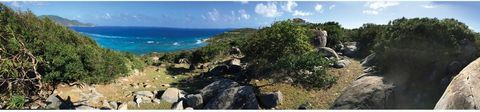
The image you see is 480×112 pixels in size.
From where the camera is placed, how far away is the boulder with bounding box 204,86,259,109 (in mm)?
17531

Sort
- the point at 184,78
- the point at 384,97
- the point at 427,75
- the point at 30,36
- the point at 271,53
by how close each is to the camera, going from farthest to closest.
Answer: the point at 184,78
the point at 271,53
the point at 30,36
the point at 427,75
the point at 384,97

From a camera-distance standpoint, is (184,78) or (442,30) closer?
(442,30)

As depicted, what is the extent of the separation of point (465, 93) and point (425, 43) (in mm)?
9354

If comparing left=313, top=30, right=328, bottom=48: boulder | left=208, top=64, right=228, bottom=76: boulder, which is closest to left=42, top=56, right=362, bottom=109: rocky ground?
left=208, top=64, right=228, bottom=76: boulder

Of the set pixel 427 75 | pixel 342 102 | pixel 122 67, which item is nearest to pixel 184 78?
pixel 122 67

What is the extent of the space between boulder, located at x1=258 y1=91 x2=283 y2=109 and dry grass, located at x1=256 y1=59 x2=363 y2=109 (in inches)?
10.0

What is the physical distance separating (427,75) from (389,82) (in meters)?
1.80

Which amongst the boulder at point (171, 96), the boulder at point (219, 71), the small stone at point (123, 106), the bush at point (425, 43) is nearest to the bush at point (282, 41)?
the bush at point (425, 43)

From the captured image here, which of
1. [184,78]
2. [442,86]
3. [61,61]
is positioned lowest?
[184,78]

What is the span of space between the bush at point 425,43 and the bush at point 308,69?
2.96 metres

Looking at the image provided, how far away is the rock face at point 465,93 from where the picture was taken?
966cm

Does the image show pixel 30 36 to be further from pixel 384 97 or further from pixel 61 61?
pixel 384 97

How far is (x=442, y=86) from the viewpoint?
16.9 meters

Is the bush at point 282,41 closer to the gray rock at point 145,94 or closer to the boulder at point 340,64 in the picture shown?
the boulder at point 340,64
